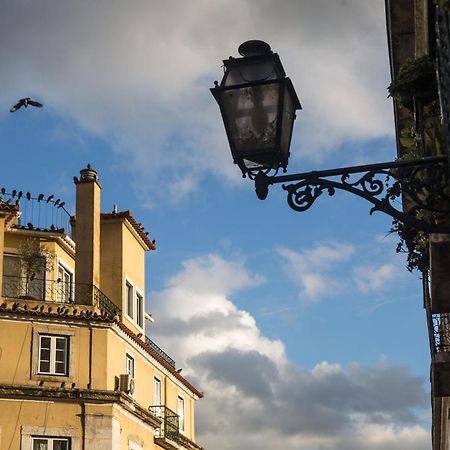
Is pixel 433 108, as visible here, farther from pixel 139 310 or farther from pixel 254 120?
pixel 139 310

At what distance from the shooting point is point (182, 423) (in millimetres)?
38312

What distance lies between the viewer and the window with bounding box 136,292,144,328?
35344mm

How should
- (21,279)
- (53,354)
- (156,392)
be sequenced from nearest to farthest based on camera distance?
(53,354) → (21,279) → (156,392)

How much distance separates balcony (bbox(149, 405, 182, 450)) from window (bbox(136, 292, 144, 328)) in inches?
125

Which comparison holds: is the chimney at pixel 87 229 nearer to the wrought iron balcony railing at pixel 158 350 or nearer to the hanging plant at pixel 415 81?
the wrought iron balcony railing at pixel 158 350

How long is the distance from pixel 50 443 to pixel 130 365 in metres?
4.81

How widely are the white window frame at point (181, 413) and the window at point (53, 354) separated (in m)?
8.91

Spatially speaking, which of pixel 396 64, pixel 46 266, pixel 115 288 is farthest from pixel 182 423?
pixel 396 64

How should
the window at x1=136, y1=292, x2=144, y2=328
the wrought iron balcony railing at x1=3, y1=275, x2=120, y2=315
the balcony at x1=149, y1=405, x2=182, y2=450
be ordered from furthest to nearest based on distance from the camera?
the window at x1=136, y1=292, x2=144, y2=328, the balcony at x1=149, y1=405, x2=182, y2=450, the wrought iron balcony railing at x1=3, y1=275, x2=120, y2=315

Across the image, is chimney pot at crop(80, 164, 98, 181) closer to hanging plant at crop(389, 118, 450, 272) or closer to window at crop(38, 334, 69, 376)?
window at crop(38, 334, 69, 376)

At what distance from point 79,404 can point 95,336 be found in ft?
7.36

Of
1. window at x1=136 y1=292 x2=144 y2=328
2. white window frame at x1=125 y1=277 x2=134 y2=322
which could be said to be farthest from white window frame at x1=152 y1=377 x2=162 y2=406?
white window frame at x1=125 y1=277 x2=134 y2=322

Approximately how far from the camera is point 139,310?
1409 inches

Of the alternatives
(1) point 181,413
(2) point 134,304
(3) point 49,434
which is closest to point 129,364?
(2) point 134,304
